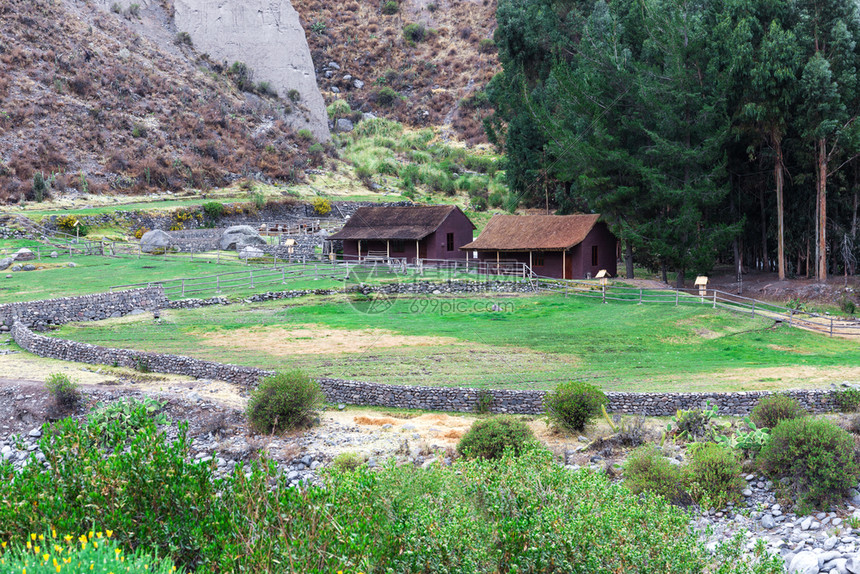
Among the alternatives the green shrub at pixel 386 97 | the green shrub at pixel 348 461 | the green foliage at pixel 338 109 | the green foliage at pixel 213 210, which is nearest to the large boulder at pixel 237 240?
the green foliage at pixel 213 210

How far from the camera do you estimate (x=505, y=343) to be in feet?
83.7

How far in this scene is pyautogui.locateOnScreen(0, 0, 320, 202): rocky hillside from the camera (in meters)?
61.8

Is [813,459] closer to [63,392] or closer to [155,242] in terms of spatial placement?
[63,392]

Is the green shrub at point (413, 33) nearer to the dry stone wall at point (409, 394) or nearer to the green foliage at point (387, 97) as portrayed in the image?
the green foliage at point (387, 97)

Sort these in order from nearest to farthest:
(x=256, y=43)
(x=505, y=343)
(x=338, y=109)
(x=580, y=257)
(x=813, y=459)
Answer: (x=813, y=459) → (x=505, y=343) → (x=580, y=257) → (x=256, y=43) → (x=338, y=109)

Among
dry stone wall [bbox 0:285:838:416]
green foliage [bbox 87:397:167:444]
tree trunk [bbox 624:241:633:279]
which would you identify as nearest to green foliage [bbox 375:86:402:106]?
tree trunk [bbox 624:241:633:279]

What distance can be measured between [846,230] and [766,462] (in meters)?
32.0

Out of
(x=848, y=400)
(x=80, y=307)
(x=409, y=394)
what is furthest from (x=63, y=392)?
(x=848, y=400)

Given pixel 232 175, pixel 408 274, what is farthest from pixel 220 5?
pixel 408 274

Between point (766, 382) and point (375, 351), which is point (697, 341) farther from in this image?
point (375, 351)

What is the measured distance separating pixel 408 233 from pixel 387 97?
63.9m

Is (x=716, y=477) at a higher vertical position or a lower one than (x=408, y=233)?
lower

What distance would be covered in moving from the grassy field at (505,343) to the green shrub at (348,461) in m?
5.07

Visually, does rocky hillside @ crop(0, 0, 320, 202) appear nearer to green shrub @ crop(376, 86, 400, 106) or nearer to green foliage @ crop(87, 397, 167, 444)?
green shrub @ crop(376, 86, 400, 106)
